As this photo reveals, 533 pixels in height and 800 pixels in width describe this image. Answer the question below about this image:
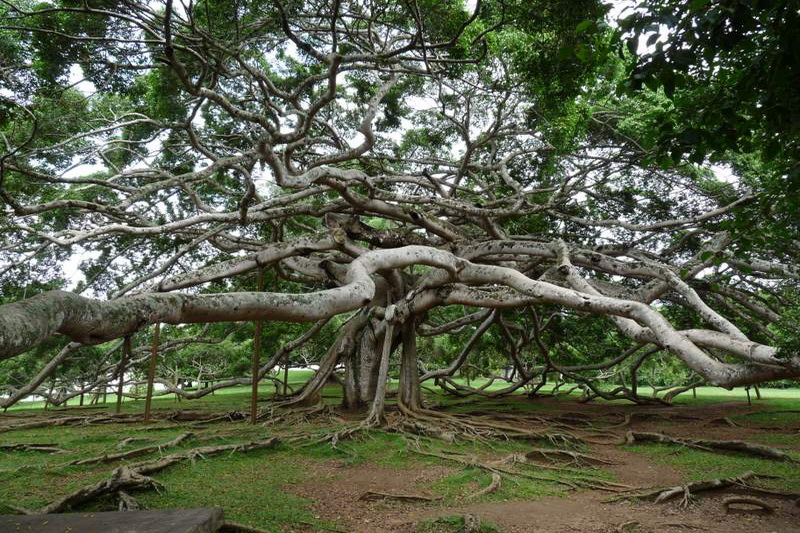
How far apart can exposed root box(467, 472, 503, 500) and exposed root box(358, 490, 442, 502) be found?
→ 32cm

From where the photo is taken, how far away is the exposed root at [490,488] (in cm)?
499

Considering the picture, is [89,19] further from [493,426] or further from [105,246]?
[493,426]

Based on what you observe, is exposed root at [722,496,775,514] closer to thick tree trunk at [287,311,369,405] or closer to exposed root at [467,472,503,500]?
exposed root at [467,472,503,500]

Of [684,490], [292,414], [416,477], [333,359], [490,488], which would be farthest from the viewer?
[333,359]

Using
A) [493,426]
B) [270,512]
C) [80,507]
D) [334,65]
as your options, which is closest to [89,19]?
[334,65]

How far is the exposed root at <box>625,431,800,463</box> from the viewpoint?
6.47 meters

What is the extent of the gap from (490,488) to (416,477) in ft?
3.27

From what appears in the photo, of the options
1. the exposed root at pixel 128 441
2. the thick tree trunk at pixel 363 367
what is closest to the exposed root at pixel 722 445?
the thick tree trunk at pixel 363 367

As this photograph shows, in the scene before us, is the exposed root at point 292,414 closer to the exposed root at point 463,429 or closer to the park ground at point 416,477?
the park ground at point 416,477

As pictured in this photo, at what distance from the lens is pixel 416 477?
5.82m

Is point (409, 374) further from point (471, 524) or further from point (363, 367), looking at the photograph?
point (471, 524)

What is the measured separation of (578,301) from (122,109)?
10.2 meters

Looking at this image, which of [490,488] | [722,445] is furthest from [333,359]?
[722,445]

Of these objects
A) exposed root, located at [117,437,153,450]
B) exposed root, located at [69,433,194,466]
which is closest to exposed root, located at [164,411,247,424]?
exposed root, located at [117,437,153,450]
